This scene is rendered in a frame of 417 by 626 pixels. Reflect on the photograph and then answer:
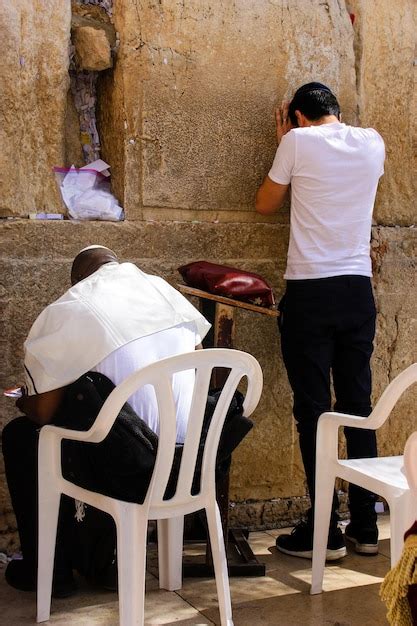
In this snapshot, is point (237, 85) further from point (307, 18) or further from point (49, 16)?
point (49, 16)

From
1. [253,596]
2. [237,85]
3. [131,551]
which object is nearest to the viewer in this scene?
[131,551]

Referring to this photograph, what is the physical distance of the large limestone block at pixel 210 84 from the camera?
4301mm

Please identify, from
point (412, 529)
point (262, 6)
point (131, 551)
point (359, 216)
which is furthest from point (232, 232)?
point (412, 529)

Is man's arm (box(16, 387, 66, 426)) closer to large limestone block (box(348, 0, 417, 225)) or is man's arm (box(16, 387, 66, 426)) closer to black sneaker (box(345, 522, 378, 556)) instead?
black sneaker (box(345, 522, 378, 556))

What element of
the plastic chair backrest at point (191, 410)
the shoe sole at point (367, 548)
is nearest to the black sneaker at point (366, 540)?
the shoe sole at point (367, 548)

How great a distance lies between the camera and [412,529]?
2.18 metres

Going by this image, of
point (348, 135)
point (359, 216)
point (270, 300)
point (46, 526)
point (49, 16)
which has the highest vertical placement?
point (49, 16)

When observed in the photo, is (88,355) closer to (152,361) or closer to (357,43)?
(152,361)

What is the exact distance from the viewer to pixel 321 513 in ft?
11.8

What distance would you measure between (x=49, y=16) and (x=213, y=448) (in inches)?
85.3

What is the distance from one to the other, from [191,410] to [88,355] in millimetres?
395

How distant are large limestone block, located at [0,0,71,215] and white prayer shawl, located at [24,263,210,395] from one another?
102cm

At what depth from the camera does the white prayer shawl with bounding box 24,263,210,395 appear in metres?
3.12

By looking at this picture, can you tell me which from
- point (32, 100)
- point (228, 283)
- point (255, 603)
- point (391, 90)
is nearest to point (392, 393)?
point (228, 283)
